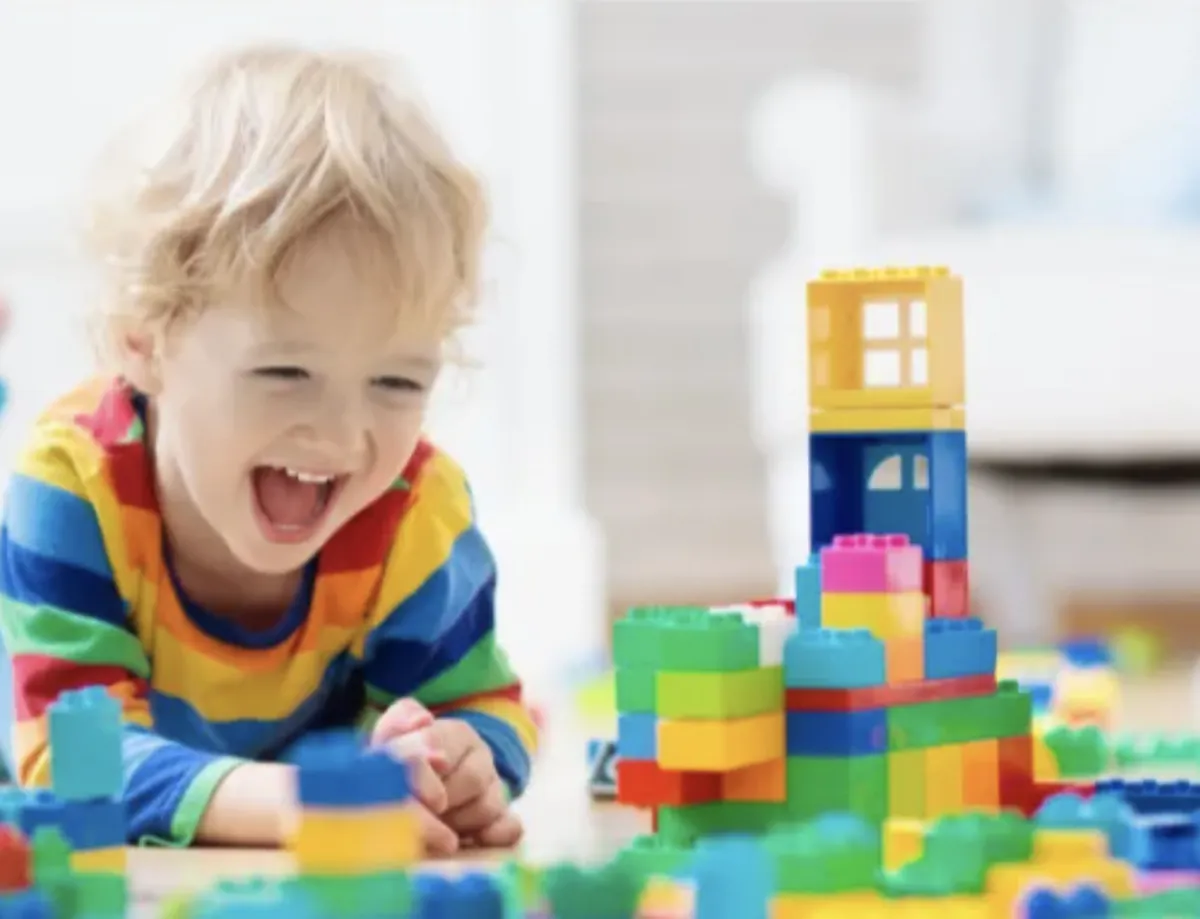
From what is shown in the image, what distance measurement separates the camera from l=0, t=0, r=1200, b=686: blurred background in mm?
2047

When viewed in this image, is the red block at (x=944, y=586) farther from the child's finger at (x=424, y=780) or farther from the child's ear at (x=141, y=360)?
the child's ear at (x=141, y=360)

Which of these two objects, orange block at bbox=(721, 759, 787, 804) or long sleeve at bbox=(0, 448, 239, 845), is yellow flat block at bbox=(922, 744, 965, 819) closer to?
orange block at bbox=(721, 759, 787, 804)

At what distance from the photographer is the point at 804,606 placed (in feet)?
3.06

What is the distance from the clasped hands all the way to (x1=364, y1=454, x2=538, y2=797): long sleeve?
62mm

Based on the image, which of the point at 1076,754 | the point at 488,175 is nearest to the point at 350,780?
the point at 1076,754

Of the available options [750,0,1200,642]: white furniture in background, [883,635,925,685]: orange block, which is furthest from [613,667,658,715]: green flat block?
[750,0,1200,642]: white furniture in background

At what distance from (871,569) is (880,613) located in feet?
0.06

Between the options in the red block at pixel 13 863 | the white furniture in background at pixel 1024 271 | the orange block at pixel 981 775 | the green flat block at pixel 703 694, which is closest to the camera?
the red block at pixel 13 863

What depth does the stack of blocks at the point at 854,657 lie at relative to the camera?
2.78ft

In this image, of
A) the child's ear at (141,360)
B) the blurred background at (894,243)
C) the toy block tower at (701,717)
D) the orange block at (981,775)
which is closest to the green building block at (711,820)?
the toy block tower at (701,717)

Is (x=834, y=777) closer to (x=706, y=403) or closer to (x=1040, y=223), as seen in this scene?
(x=1040, y=223)

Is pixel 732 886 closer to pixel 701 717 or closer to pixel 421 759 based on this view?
pixel 701 717

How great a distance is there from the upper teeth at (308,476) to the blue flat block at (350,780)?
0.42 metres

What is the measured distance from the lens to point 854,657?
0.87 metres
